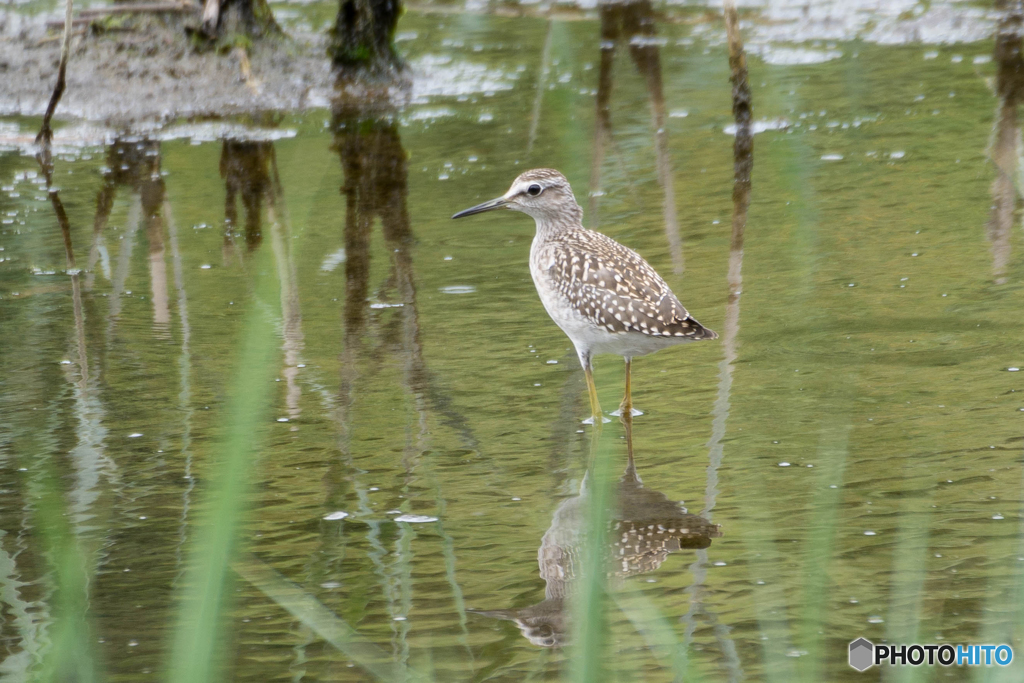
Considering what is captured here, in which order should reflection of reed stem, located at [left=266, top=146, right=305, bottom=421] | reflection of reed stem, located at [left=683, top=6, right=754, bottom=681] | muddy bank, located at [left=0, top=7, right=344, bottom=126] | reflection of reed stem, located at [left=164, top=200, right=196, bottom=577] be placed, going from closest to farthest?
1. reflection of reed stem, located at [left=683, top=6, right=754, bottom=681]
2. reflection of reed stem, located at [left=164, top=200, right=196, bottom=577]
3. reflection of reed stem, located at [left=266, top=146, right=305, bottom=421]
4. muddy bank, located at [left=0, top=7, right=344, bottom=126]

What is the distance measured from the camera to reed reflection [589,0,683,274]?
26.7ft

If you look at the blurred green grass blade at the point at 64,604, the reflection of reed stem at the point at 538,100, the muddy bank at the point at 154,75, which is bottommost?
the blurred green grass blade at the point at 64,604

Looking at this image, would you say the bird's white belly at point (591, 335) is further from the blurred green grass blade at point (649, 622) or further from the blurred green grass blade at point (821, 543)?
the blurred green grass blade at point (649, 622)

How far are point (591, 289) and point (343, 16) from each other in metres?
6.98

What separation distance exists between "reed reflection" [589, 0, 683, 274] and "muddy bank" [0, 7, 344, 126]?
2816mm

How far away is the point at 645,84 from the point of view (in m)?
11.4

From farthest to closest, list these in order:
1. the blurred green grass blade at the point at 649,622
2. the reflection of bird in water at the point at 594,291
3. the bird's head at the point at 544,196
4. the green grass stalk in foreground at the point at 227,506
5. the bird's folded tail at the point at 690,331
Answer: the bird's head at the point at 544,196
the reflection of bird in water at the point at 594,291
the bird's folded tail at the point at 690,331
the blurred green grass blade at the point at 649,622
the green grass stalk in foreground at the point at 227,506

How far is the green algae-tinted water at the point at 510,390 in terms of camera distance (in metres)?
4.05

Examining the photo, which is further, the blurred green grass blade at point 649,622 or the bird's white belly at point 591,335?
the bird's white belly at point 591,335

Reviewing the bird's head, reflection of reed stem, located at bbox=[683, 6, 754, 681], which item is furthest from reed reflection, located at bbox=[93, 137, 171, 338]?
reflection of reed stem, located at bbox=[683, 6, 754, 681]

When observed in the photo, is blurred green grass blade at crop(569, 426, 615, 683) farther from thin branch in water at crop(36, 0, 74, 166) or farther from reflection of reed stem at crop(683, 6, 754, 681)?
thin branch in water at crop(36, 0, 74, 166)

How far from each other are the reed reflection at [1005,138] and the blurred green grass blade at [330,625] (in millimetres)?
3447

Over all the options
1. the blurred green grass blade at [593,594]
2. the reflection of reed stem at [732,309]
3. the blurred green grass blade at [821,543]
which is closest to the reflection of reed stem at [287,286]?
the reflection of reed stem at [732,309]

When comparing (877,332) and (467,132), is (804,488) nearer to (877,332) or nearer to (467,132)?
(877,332)
